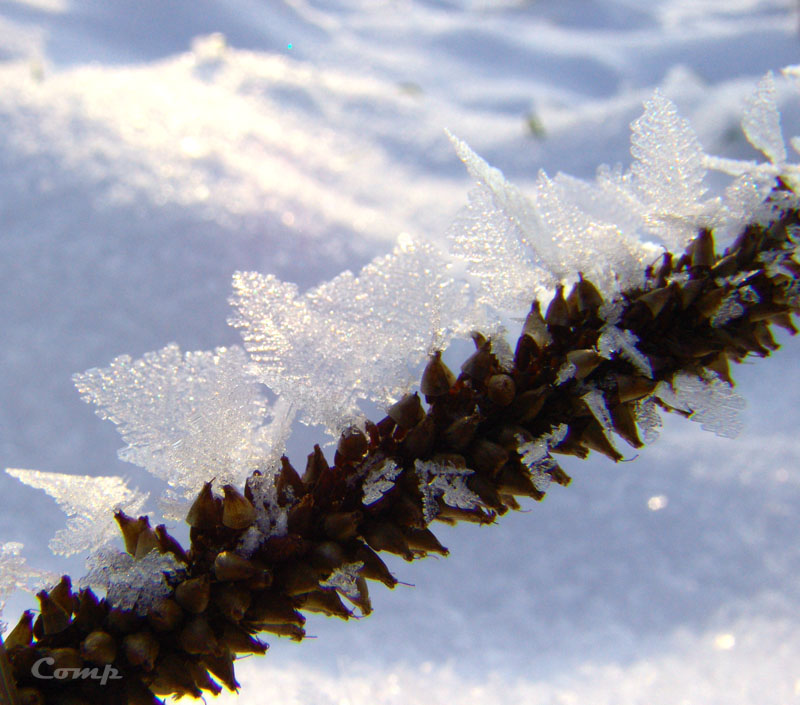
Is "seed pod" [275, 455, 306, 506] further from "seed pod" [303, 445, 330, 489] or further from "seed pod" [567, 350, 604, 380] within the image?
"seed pod" [567, 350, 604, 380]

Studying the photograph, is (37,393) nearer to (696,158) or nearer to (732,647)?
(696,158)

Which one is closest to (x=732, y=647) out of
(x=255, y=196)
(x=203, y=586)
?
(x=203, y=586)

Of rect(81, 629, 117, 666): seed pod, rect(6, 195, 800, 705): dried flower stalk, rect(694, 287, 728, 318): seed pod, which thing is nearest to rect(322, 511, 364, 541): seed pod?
rect(6, 195, 800, 705): dried flower stalk

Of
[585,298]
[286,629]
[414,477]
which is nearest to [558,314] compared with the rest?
[585,298]

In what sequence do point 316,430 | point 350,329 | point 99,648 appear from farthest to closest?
point 316,430 < point 350,329 < point 99,648

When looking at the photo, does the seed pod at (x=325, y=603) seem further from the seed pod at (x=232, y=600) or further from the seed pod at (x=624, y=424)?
the seed pod at (x=624, y=424)

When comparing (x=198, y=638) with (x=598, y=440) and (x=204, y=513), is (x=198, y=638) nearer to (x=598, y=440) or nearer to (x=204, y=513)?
(x=204, y=513)
